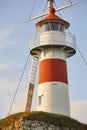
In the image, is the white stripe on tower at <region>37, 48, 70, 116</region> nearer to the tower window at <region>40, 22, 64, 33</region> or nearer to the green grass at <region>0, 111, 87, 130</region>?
the tower window at <region>40, 22, 64, 33</region>

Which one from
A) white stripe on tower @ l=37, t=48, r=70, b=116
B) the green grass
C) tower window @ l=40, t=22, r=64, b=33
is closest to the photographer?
the green grass

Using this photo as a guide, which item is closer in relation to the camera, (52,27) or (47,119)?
(47,119)

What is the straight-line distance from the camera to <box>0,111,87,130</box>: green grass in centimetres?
1484

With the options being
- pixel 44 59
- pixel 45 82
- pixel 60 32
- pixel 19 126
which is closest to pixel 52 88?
pixel 45 82

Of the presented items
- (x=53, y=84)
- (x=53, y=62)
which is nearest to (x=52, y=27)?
(x=53, y=62)

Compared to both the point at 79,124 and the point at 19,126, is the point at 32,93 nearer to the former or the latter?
the point at 79,124

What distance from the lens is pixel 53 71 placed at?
805 inches

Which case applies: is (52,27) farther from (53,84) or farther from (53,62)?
(53,84)

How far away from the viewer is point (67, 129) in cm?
1560

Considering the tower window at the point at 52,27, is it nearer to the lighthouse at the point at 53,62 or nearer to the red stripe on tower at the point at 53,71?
the lighthouse at the point at 53,62

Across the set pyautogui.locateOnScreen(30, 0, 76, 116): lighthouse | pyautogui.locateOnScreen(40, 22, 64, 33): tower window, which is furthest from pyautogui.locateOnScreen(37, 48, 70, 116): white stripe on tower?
pyautogui.locateOnScreen(40, 22, 64, 33): tower window

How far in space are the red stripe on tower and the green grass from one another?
4542 mm

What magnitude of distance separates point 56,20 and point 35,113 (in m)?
8.68

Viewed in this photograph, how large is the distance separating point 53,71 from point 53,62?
0.67 metres
